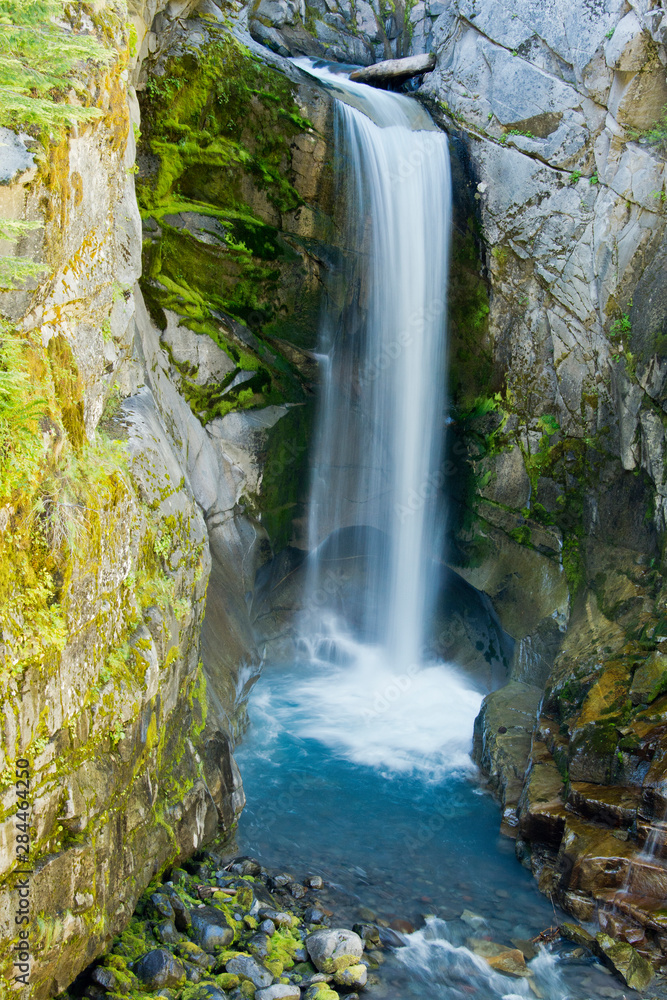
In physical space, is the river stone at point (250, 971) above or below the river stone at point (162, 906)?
below

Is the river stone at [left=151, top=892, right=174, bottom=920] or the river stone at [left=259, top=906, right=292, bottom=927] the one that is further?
the river stone at [left=259, top=906, right=292, bottom=927]

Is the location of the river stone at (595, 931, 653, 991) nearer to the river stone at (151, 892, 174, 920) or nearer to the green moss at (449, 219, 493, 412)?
the river stone at (151, 892, 174, 920)

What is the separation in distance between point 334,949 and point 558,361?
8455 millimetres

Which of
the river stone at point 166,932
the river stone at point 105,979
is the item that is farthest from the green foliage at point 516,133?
the river stone at point 105,979

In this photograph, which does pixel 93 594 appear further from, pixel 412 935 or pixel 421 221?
pixel 421 221

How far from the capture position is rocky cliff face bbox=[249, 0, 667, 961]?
8727 mm

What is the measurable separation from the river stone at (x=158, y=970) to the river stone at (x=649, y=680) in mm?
→ 5428

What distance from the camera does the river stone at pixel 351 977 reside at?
5172 millimetres

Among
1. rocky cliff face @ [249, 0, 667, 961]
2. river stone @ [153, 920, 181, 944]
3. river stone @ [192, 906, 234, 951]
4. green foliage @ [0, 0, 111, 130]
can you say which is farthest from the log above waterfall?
river stone @ [153, 920, 181, 944]

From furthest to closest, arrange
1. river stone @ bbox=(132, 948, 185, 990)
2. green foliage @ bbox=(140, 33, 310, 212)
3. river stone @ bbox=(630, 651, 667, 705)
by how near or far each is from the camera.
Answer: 1. green foliage @ bbox=(140, 33, 310, 212)
2. river stone @ bbox=(630, 651, 667, 705)
3. river stone @ bbox=(132, 948, 185, 990)

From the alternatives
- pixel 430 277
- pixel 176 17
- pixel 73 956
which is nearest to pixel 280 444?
pixel 430 277

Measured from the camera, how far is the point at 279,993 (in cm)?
477

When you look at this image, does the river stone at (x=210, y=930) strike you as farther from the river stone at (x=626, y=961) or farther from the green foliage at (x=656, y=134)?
the green foliage at (x=656, y=134)

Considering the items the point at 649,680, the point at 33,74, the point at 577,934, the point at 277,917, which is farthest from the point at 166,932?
the point at 33,74
